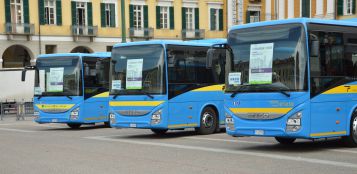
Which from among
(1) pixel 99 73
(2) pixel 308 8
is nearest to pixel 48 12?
(2) pixel 308 8

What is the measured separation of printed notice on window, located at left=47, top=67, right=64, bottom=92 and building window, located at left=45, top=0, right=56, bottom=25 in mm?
27776

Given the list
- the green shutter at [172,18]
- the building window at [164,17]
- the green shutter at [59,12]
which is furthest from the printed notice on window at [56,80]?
the green shutter at [172,18]

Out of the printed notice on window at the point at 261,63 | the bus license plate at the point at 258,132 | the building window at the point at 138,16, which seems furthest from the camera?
the building window at the point at 138,16

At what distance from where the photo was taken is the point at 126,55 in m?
17.6

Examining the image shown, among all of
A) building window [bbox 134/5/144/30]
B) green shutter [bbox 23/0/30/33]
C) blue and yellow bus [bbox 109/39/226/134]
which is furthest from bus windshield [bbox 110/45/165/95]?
building window [bbox 134/5/144/30]

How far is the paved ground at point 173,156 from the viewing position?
1078 cm

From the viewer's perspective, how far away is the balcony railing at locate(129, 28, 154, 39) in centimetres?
5195

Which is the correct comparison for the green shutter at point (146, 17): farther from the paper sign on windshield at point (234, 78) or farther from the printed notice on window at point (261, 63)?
the printed notice on window at point (261, 63)

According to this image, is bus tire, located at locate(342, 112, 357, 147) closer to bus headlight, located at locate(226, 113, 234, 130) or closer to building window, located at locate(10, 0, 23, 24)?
bus headlight, located at locate(226, 113, 234, 130)

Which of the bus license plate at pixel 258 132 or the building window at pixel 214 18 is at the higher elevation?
the building window at pixel 214 18

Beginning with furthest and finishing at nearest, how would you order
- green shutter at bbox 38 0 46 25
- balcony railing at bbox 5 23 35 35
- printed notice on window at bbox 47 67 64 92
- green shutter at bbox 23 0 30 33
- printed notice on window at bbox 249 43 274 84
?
green shutter at bbox 38 0 46 25 < green shutter at bbox 23 0 30 33 < balcony railing at bbox 5 23 35 35 < printed notice on window at bbox 47 67 64 92 < printed notice on window at bbox 249 43 274 84

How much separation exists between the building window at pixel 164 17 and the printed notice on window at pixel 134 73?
36.9m

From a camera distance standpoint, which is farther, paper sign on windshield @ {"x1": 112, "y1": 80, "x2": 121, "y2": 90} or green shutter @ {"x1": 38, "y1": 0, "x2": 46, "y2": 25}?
green shutter @ {"x1": 38, "y1": 0, "x2": 46, "y2": 25}

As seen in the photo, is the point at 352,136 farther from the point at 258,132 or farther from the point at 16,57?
the point at 16,57
